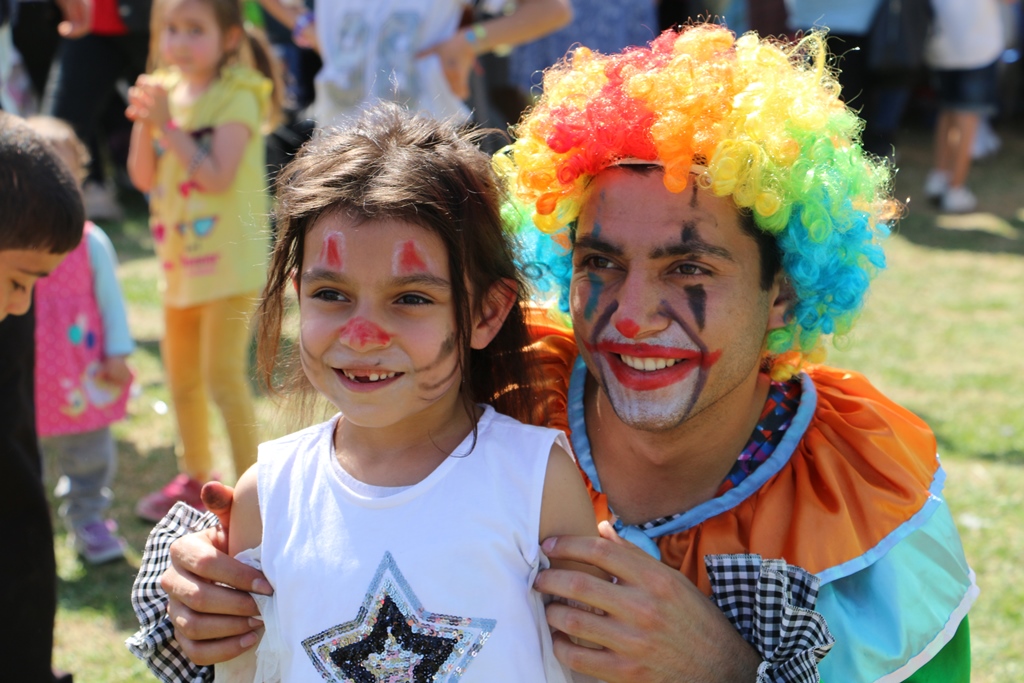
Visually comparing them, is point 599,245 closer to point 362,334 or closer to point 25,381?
point 362,334

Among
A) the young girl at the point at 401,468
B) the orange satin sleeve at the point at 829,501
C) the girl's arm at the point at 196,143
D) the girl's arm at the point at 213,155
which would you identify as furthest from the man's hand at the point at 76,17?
the orange satin sleeve at the point at 829,501

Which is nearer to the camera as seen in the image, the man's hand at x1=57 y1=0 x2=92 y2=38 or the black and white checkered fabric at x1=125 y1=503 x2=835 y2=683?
the black and white checkered fabric at x1=125 y1=503 x2=835 y2=683

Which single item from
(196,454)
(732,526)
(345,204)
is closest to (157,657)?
(345,204)

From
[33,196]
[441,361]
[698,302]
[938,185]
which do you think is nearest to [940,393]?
[698,302]

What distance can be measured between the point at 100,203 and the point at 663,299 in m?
7.50

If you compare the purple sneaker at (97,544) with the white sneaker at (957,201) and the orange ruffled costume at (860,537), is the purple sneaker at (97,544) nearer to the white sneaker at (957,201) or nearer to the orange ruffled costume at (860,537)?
the orange ruffled costume at (860,537)

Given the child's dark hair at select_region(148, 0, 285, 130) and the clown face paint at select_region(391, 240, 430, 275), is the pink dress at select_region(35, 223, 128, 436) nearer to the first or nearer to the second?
the child's dark hair at select_region(148, 0, 285, 130)

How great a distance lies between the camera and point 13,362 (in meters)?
2.63

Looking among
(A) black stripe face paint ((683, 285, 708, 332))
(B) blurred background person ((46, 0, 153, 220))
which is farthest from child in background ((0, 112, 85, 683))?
(B) blurred background person ((46, 0, 153, 220))

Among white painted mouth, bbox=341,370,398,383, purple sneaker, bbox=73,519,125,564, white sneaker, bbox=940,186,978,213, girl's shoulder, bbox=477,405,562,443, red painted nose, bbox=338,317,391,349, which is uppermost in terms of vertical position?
red painted nose, bbox=338,317,391,349

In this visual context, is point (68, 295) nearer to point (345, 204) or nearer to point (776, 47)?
point (345, 204)

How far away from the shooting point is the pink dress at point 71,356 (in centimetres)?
414

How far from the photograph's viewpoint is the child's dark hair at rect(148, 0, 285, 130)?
14.4 ft

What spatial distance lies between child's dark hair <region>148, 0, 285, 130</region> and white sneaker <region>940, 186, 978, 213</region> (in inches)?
246
